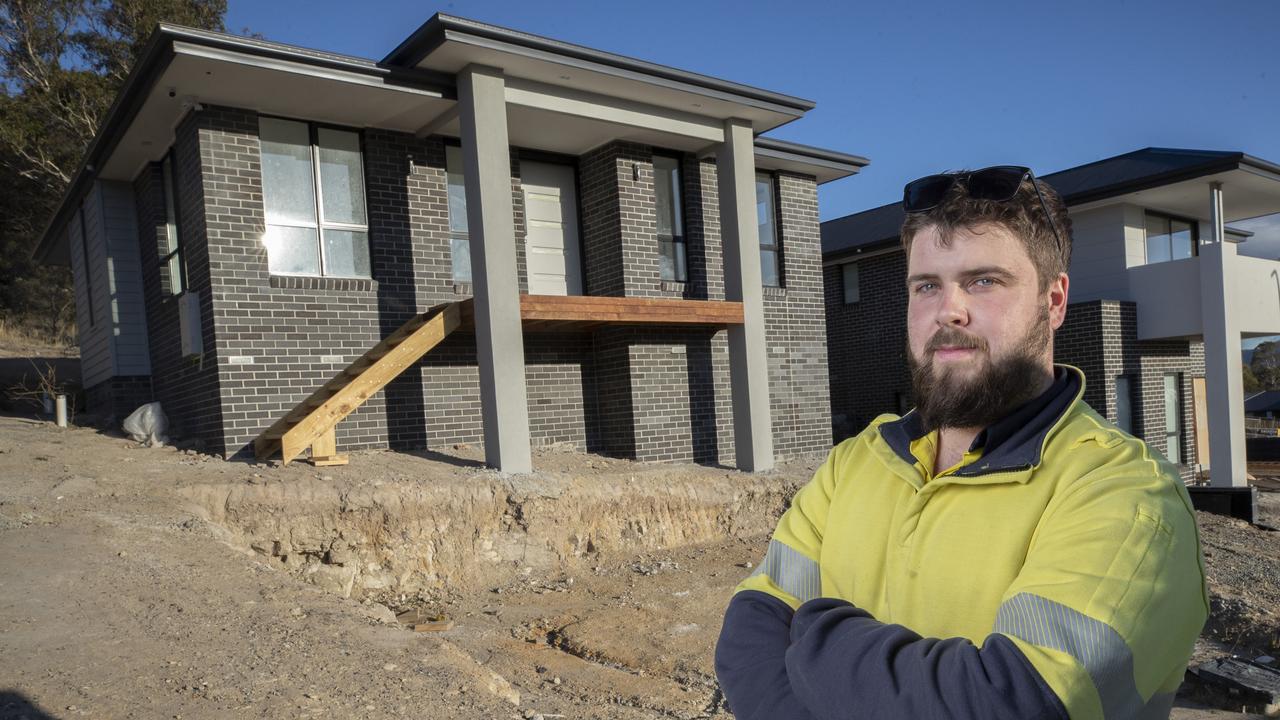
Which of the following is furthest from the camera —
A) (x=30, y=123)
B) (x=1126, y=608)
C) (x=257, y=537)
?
(x=30, y=123)

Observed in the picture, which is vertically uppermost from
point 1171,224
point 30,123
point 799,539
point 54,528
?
point 30,123

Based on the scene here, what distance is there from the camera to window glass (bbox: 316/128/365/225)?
10.7m

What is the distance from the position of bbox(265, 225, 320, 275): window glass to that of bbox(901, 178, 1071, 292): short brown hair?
997cm

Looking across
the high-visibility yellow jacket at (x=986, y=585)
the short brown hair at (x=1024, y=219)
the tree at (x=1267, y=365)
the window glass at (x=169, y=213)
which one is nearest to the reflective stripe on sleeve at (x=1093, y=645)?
the high-visibility yellow jacket at (x=986, y=585)

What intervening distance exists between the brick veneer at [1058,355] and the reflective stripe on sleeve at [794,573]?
51.9 feet

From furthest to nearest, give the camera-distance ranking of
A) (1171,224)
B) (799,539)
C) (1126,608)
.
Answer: (1171,224) → (799,539) → (1126,608)

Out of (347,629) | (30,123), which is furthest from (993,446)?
(30,123)

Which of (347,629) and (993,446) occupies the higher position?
(993,446)

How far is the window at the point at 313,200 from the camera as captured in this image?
1037cm

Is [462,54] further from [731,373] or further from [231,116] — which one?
[731,373]

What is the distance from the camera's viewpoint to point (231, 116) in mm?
9945

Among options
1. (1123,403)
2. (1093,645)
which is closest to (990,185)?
(1093,645)

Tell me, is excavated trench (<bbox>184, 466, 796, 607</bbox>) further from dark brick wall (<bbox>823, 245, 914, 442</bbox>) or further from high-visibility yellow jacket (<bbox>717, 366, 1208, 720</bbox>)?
dark brick wall (<bbox>823, 245, 914, 442</bbox>)

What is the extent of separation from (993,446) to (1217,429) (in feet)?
56.5
